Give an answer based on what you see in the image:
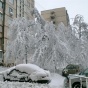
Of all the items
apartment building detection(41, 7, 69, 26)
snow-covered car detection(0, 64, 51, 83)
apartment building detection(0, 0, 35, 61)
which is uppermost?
apartment building detection(41, 7, 69, 26)

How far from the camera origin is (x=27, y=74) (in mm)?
15266

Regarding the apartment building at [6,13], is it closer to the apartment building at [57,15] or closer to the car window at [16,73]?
the car window at [16,73]

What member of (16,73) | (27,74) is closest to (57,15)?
(16,73)

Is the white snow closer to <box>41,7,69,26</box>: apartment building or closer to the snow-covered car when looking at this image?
the snow-covered car

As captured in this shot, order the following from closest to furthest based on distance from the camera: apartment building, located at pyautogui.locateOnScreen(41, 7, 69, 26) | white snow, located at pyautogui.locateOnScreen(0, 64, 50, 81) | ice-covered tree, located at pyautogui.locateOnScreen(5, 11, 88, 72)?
white snow, located at pyautogui.locateOnScreen(0, 64, 50, 81)
ice-covered tree, located at pyautogui.locateOnScreen(5, 11, 88, 72)
apartment building, located at pyautogui.locateOnScreen(41, 7, 69, 26)

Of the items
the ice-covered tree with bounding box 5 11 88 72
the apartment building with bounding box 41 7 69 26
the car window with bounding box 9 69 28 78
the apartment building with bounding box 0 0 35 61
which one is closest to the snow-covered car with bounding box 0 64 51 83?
the car window with bounding box 9 69 28 78

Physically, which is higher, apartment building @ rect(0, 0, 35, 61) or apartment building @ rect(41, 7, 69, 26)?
apartment building @ rect(41, 7, 69, 26)

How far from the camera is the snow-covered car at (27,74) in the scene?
48.7ft

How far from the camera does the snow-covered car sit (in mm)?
14844

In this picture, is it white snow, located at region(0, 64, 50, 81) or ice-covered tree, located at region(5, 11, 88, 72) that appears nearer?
white snow, located at region(0, 64, 50, 81)

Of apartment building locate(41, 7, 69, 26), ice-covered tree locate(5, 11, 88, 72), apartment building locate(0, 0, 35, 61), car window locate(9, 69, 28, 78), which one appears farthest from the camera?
apartment building locate(41, 7, 69, 26)

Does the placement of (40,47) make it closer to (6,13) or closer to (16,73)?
(16,73)

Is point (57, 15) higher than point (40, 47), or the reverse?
point (57, 15)

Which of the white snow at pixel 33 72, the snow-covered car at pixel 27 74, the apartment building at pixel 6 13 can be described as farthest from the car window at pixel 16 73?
the apartment building at pixel 6 13
